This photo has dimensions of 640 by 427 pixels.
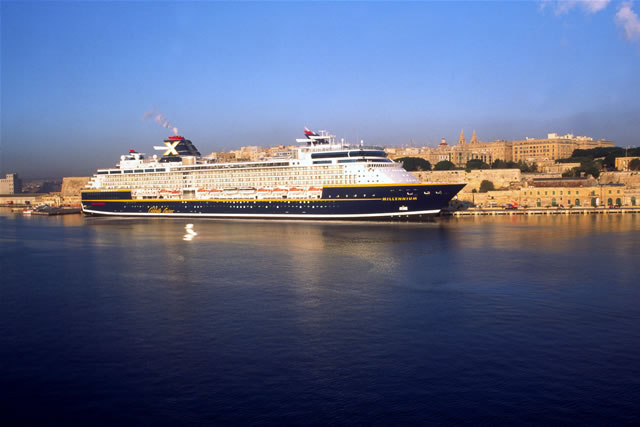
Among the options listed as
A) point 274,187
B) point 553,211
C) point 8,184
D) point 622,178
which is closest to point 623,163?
point 622,178

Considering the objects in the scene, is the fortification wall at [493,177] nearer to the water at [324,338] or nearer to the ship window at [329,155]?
the ship window at [329,155]

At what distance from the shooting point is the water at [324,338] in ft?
27.8

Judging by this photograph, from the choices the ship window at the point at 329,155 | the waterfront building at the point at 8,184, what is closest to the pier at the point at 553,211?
the ship window at the point at 329,155

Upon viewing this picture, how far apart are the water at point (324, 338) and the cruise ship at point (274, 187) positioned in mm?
13377

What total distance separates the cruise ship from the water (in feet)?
43.9

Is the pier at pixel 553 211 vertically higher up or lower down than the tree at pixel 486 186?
lower down

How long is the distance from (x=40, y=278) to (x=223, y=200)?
24.3 metres

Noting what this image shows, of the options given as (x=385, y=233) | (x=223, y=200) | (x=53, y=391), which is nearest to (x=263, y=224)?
(x=223, y=200)

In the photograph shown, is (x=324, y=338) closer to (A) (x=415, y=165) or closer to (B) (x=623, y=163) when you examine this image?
(B) (x=623, y=163)

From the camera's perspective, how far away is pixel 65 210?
64438 mm

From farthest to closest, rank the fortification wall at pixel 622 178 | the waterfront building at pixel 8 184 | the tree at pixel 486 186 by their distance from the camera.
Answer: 1. the waterfront building at pixel 8 184
2. the tree at pixel 486 186
3. the fortification wall at pixel 622 178

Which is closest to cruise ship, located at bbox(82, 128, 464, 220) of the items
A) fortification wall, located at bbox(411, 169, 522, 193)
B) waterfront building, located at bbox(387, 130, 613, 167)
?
fortification wall, located at bbox(411, 169, 522, 193)

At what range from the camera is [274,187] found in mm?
40438

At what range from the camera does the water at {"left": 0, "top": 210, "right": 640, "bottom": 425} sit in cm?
848
